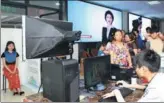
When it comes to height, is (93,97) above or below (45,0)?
below

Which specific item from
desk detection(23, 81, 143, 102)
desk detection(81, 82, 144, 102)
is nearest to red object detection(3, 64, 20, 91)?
desk detection(23, 81, 143, 102)

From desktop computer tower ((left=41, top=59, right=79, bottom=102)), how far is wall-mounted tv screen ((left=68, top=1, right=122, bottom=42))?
536 centimetres

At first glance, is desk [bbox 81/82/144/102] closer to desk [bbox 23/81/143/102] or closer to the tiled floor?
desk [bbox 23/81/143/102]

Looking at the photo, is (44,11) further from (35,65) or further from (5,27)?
(35,65)

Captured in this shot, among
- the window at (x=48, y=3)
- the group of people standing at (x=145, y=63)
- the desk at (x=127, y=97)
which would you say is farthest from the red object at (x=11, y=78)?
Answer: the desk at (x=127, y=97)

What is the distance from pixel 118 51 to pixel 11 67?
2.97 metres

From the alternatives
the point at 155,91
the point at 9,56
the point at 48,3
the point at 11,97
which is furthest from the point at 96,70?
the point at 48,3

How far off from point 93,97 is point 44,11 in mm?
5275

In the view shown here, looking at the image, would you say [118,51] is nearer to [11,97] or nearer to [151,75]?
[151,75]

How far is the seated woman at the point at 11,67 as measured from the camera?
491cm

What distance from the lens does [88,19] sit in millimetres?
7984

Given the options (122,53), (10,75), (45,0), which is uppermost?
(45,0)

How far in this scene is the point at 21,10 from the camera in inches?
238

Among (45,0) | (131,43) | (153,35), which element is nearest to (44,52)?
(153,35)
